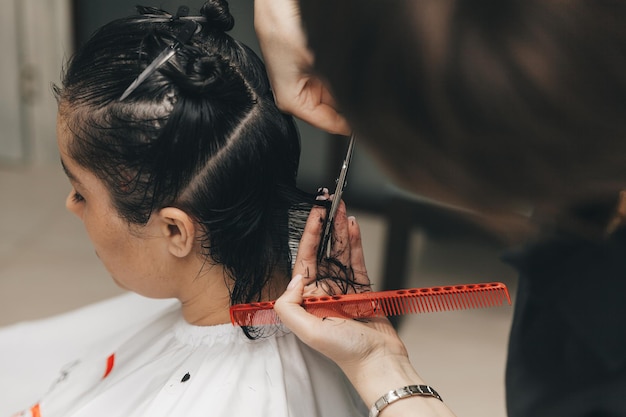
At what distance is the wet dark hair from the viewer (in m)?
0.90

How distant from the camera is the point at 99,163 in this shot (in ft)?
3.13

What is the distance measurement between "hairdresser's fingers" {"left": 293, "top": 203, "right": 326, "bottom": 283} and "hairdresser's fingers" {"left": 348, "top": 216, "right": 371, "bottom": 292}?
0.07 meters

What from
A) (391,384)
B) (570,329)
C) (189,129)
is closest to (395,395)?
(391,384)

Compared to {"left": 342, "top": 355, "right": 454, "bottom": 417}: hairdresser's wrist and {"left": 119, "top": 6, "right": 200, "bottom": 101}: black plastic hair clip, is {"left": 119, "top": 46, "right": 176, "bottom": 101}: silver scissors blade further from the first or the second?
A: {"left": 342, "top": 355, "right": 454, "bottom": 417}: hairdresser's wrist

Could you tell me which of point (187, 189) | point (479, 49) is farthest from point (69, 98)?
point (479, 49)

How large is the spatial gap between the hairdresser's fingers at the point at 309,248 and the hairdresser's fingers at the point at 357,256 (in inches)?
2.6

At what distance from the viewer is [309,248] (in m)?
0.96

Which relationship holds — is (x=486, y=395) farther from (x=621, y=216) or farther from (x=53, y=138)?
(x=53, y=138)

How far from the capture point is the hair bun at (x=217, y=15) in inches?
36.9

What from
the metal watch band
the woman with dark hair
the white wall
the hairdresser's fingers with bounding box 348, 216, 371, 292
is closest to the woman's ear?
the woman with dark hair

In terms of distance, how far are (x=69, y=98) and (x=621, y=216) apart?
69 centimetres

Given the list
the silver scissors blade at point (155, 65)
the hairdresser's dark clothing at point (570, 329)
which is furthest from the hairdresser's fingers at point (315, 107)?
the hairdresser's dark clothing at point (570, 329)

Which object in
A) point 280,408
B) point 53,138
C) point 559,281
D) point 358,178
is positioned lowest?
point 53,138

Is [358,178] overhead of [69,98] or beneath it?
beneath
